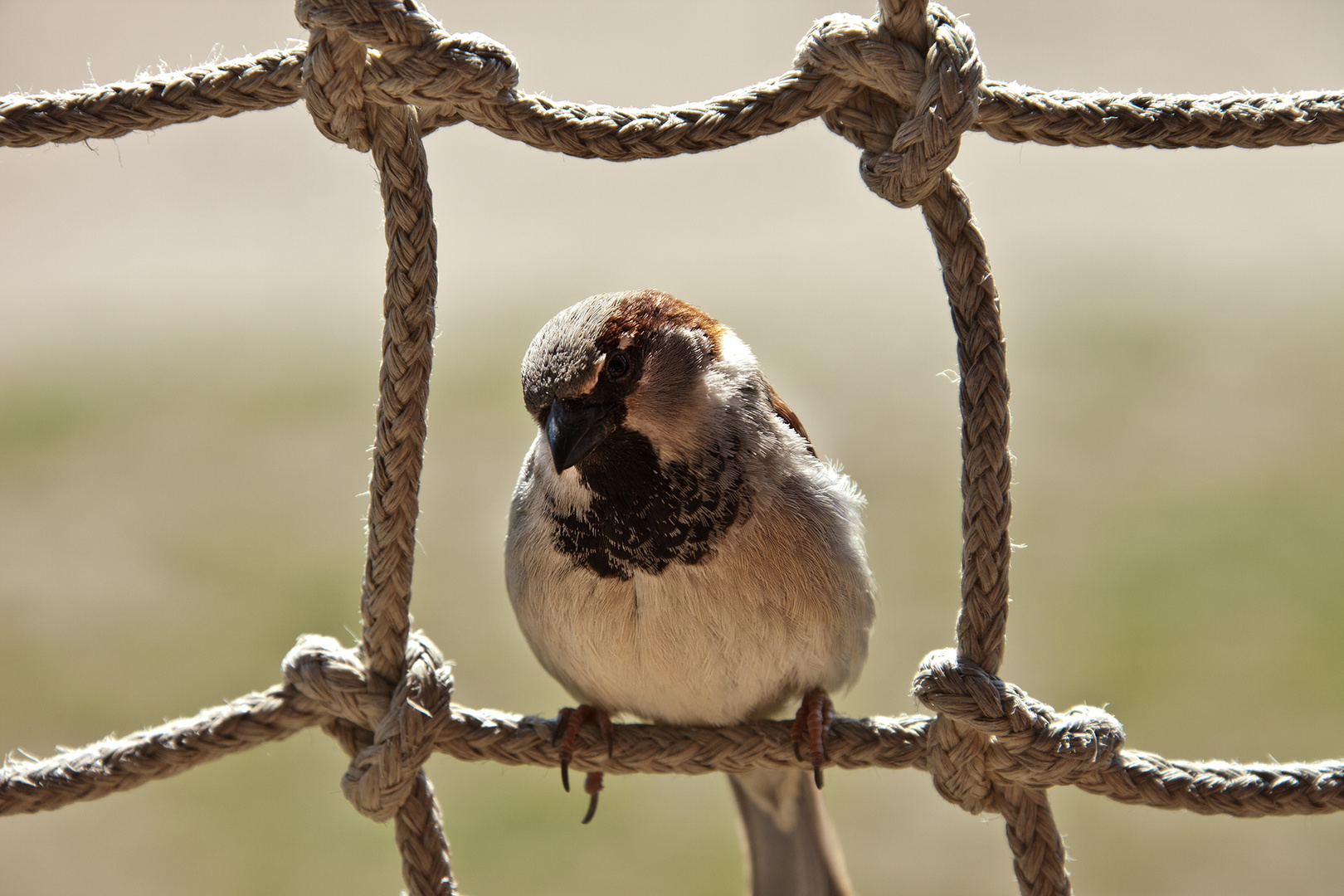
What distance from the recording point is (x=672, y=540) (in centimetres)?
142

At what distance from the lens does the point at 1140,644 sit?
3904 mm

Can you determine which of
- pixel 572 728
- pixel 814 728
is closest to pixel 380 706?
pixel 572 728

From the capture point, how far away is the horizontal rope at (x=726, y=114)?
1.16m

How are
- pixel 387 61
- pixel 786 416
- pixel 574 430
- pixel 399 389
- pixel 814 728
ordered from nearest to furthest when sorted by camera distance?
pixel 387 61 → pixel 399 389 → pixel 574 430 → pixel 814 728 → pixel 786 416

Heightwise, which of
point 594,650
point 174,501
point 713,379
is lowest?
point 594,650

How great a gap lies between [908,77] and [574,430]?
0.60 meters

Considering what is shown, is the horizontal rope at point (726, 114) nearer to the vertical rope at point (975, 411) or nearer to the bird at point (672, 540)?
the vertical rope at point (975, 411)

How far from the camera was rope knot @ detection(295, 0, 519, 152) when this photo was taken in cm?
103

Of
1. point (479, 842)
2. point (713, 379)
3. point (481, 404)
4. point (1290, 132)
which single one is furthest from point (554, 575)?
point (481, 404)

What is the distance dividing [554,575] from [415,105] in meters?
0.68

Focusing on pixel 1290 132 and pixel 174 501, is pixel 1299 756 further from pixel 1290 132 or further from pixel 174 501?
pixel 174 501

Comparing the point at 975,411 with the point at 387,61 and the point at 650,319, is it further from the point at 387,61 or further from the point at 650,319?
the point at 387,61

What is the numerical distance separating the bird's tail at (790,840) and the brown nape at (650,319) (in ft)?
2.53

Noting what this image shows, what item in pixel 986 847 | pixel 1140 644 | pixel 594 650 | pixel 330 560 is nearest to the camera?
pixel 594 650
